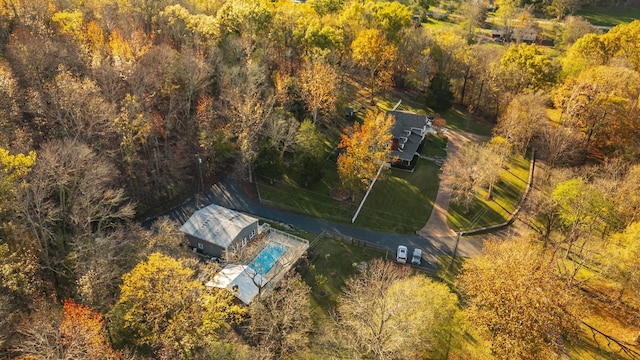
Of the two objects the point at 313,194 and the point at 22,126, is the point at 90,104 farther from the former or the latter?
the point at 313,194

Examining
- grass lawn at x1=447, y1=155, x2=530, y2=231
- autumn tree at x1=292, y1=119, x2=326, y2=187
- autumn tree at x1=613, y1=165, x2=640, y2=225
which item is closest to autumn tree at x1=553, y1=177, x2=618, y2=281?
autumn tree at x1=613, y1=165, x2=640, y2=225

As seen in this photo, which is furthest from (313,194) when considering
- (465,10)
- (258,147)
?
(465,10)

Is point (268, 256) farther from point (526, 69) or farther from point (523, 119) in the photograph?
point (526, 69)

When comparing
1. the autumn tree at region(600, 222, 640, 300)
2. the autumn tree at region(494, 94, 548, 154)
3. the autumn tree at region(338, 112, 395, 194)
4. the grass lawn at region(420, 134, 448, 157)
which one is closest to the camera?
the autumn tree at region(600, 222, 640, 300)

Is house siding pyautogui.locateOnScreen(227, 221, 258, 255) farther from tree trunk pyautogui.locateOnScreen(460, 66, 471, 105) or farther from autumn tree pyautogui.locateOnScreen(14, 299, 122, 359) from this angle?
tree trunk pyautogui.locateOnScreen(460, 66, 471, 105)

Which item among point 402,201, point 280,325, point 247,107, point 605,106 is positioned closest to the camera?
point 280,325

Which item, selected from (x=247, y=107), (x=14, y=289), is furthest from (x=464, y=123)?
(x=14, y=289)
